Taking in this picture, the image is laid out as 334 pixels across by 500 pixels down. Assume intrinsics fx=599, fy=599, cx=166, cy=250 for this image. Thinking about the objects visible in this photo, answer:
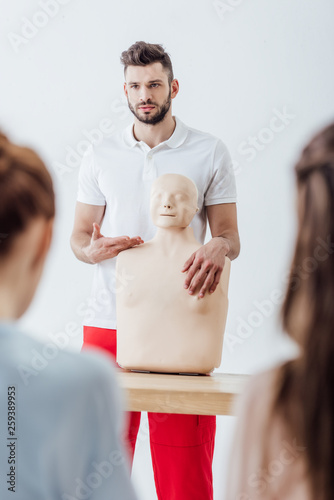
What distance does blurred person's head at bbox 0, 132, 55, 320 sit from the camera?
654mm

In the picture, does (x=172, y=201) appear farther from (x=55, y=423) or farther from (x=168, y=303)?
(x=55, y=423)

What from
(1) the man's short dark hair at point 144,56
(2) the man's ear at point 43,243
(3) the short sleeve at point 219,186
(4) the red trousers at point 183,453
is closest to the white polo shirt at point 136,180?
(3) the short sleeve at point 219,186

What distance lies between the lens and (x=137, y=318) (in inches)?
74.9

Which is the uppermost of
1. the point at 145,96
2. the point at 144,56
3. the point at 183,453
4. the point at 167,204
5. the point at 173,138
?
the point at 144,56

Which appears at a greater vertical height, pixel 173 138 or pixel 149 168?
pixel 173 138

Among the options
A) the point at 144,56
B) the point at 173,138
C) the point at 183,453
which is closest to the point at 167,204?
the point at 173,138

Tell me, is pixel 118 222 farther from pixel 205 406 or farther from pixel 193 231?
pixel 205 406

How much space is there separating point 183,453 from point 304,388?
1.28 metres

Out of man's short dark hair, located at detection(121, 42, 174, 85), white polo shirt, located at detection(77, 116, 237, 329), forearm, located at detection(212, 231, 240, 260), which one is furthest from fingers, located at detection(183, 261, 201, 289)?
man's short dark hair, located at detection(121, 42, 174, 85)

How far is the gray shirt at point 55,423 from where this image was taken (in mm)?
636

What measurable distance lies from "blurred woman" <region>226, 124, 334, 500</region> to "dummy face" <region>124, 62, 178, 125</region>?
154 cm

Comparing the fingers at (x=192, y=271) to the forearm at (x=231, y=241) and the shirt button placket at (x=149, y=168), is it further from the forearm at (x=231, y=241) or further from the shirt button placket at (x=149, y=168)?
the shirt button placket at (x=149, y=168)

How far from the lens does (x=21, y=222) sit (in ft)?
2.17

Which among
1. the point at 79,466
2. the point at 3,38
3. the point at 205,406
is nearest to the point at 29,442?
the point at 79,466
